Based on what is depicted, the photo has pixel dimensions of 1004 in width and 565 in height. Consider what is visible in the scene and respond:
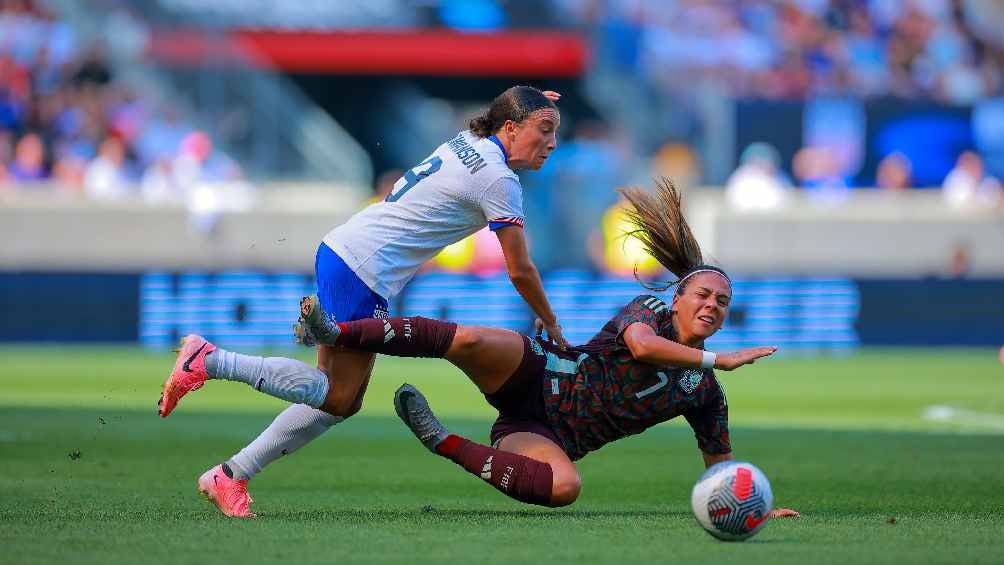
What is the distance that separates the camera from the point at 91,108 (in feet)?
81.8

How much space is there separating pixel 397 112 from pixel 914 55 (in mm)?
9826

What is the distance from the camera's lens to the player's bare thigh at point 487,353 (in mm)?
7523

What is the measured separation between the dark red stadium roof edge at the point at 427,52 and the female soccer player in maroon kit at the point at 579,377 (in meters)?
20.8

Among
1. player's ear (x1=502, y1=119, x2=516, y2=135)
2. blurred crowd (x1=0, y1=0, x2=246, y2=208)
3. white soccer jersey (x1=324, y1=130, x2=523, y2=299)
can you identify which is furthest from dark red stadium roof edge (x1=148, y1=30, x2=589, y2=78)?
white soccer jersey (x1=324, y1=130, x2=523, y2=299)

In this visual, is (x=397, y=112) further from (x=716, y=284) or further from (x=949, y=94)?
(x=716, y=284)

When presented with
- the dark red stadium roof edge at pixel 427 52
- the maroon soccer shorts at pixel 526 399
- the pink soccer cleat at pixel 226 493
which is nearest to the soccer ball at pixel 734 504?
the maroon soccer shorts at pixel 526 399

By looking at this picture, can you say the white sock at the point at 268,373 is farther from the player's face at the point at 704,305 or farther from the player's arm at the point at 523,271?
the player's face at the point at 704,305

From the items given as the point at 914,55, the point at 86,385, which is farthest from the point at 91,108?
the point at 914,55

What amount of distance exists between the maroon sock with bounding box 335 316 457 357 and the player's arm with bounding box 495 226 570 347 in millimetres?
380

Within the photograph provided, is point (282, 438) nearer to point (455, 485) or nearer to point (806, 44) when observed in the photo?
point (455, 485)

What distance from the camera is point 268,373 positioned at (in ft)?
23.9

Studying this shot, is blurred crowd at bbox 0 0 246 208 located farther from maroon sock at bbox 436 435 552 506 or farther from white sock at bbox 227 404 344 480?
maroon sock at bbox 436 435 552 506

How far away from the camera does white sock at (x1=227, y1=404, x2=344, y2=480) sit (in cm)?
768

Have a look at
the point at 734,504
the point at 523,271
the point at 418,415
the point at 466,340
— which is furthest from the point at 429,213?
the point at 734,504
